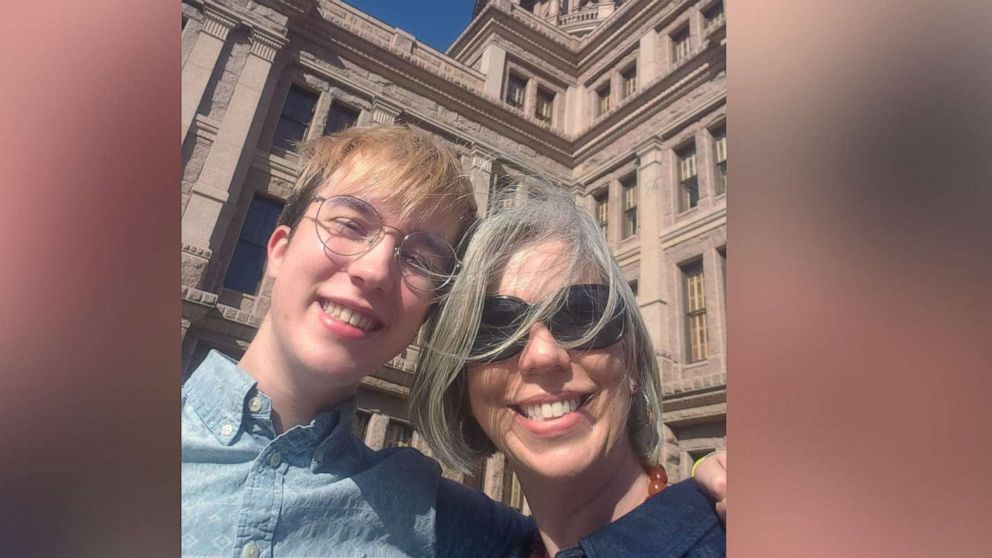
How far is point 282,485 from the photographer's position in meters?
0.54

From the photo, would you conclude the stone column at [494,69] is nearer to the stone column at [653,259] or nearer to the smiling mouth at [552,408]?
the stone column at [653,259]

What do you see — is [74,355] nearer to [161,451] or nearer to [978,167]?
[161,451]

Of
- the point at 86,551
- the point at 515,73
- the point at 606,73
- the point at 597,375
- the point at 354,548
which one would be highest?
the point at 606,73

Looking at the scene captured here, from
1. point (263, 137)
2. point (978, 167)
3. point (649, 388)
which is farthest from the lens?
point (263, 137)

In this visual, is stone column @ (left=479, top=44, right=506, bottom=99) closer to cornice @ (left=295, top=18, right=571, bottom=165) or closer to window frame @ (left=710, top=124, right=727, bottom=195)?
cornice @ (left=295, top=18, right=571, bottom=165)

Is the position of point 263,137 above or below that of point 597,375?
above

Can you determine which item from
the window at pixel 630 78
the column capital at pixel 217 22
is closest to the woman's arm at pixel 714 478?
the column capital at pixel 217 22

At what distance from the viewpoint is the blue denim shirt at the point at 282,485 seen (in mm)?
491

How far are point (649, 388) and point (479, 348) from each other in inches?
10.9

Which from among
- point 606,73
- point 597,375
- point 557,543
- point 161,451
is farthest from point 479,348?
point 606,73

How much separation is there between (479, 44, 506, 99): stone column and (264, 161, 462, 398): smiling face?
133 cm

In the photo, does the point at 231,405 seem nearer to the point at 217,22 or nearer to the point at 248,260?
the point at 248,260

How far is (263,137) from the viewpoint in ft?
5.73

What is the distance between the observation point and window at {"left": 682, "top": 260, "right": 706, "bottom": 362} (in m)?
1.14
